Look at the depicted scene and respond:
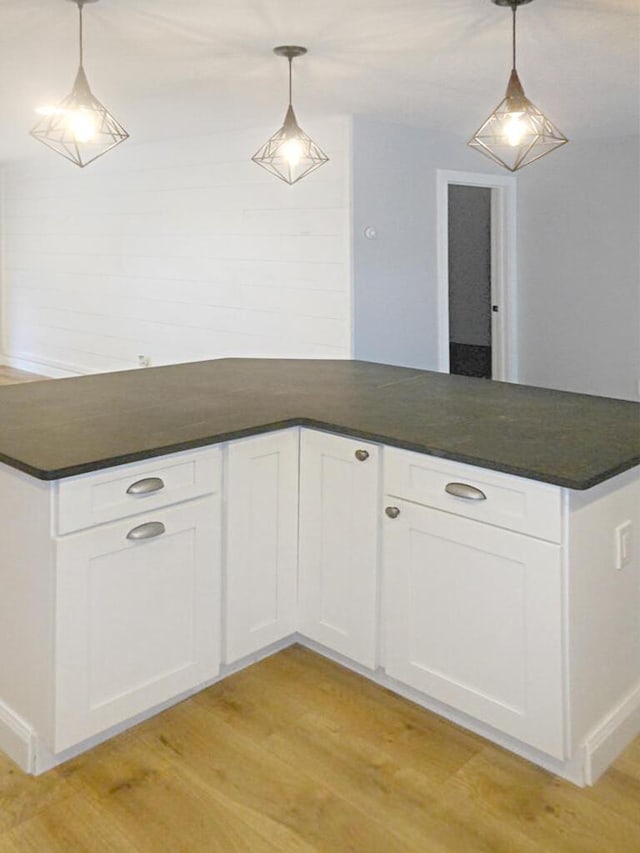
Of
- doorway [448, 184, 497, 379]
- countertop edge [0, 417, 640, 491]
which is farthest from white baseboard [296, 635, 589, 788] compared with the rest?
doorway [448, 184, 497, 379]

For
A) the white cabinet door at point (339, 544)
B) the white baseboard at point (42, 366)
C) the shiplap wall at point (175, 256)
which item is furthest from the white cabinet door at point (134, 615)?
the white baseboard at point (42, 366)

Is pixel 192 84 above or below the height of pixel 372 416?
above

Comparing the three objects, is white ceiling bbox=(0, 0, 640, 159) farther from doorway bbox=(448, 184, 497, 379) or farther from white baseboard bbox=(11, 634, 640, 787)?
doorway bbox=(448, 184, 497, 379)

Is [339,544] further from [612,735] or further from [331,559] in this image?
[612,735]

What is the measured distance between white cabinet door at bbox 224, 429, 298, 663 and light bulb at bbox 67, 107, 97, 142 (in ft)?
4.10

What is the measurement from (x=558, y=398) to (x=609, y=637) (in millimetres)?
917

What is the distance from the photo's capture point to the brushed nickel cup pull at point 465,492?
6.63 ft

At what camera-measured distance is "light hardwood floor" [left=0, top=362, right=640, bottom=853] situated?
1810 millimetres

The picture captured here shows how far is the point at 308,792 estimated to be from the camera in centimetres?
198

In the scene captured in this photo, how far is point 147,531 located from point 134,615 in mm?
232

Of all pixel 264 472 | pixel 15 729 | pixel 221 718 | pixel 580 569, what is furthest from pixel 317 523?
pixel 15 729

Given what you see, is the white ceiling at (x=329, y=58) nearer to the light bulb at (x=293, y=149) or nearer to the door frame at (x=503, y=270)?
the light bulb at (x=293, y=149)

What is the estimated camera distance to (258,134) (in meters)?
5.43

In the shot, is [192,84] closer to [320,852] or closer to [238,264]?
[238,264]
